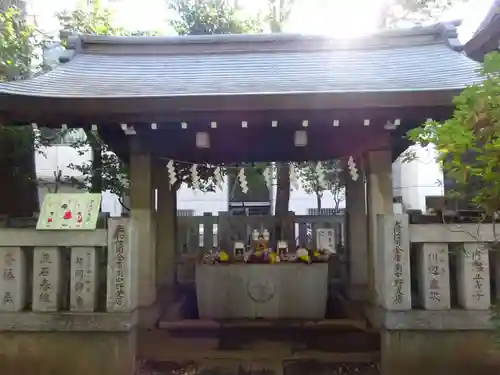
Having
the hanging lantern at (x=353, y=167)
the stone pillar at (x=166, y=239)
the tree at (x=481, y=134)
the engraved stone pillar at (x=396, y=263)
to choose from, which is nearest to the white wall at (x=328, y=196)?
the stone pillar at (x=166, y=239)

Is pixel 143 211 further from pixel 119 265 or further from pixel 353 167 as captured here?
pixel 353 167

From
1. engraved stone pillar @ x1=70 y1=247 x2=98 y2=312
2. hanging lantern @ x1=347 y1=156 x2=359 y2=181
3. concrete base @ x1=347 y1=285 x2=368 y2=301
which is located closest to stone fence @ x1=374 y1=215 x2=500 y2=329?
hanging lantern @ x1=347 y1=156 x2=359 y2=181

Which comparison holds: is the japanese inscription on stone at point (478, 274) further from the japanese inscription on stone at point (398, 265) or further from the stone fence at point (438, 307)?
the japanese inscription on stone at point (398, 265)

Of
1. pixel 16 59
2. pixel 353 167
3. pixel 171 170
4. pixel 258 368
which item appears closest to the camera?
pixel 258 368

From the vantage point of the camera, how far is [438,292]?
4.80 m

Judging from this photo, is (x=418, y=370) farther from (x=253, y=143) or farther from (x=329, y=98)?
(x=253, y=143)

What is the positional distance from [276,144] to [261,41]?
73.1 inches

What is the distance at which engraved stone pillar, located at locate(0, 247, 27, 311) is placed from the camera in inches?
193

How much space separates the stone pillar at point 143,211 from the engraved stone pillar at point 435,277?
10.3 ft

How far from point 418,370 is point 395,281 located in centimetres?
92

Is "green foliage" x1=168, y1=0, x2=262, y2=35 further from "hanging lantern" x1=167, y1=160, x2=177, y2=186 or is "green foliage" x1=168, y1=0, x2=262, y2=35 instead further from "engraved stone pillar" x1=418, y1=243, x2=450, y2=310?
"engraved stone pillar" x1=418, y1=243, x2=450, y2=310

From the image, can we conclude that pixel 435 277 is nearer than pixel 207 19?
Yes

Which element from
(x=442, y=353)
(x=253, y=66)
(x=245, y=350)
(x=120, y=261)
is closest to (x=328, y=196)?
(x=253, y=66)

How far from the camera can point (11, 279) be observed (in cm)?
493
